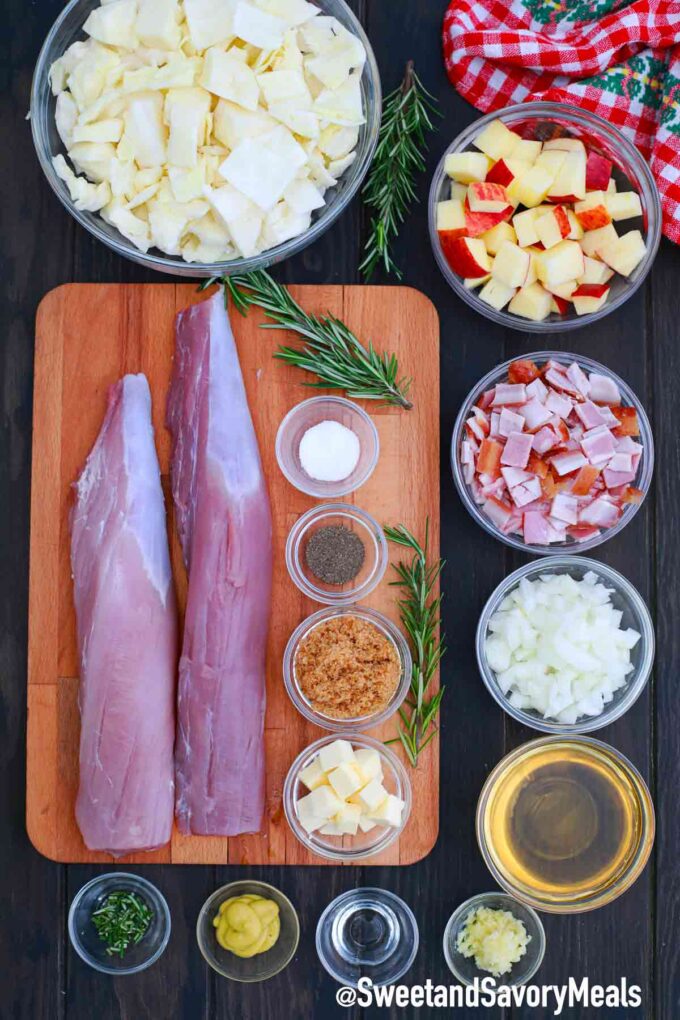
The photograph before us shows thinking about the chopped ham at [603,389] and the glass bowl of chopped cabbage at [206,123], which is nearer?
the glass bowl of chopped cabbage at [206,123]

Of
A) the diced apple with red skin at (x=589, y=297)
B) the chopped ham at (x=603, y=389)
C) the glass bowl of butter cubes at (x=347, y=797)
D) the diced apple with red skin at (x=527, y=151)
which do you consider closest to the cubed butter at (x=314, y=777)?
the glass bowl of butter cubes at (x=347, y=797)

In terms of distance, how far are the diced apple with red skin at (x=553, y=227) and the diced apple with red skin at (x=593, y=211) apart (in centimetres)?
4

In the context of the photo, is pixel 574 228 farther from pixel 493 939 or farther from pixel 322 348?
pixel 493 939

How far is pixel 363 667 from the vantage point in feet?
5.58

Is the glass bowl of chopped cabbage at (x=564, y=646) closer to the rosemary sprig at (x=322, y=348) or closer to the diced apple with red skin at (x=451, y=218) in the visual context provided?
the rosemary sprig at (x=322, y=348)

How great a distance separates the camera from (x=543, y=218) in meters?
1.70

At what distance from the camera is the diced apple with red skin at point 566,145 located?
5.75ft

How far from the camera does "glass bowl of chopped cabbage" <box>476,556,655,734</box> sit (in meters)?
1.72

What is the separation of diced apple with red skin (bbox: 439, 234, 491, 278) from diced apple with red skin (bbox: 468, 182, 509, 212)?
6 centimetres

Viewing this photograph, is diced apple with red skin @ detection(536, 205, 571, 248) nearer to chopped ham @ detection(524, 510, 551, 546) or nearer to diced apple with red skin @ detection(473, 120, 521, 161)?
diced apple with red skin @ detection(473, 120, 521, 161)

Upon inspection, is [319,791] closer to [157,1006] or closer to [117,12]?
[157,1006]

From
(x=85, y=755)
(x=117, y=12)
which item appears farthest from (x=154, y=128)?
(x=85, y=755)

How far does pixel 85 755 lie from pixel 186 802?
0.22 m

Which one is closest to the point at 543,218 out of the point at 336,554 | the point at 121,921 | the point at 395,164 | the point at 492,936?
the point at 395,164
